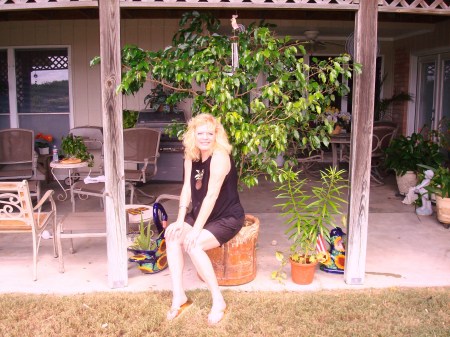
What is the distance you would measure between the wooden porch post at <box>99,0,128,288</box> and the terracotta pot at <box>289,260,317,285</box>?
1233 mm

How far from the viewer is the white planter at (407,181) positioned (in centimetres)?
646

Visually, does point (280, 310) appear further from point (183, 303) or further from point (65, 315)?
point (65, 315)

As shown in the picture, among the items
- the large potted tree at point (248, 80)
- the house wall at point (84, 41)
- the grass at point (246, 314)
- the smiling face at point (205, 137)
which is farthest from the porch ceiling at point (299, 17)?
the grass at point (246, 314)

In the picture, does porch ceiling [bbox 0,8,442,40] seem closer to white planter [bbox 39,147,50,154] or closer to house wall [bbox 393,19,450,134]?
house wall [bbox 393,19,450,134]

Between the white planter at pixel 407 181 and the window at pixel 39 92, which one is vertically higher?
the window at pixel 39 92

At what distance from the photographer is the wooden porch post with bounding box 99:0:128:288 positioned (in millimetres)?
3444

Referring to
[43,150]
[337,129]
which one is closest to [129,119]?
[43,150]

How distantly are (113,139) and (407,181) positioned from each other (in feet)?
14.1

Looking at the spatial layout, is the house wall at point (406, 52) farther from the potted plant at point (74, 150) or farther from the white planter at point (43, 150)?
the white planter at point (43, 150)

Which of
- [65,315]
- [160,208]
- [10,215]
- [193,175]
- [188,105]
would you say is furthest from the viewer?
[188,105]

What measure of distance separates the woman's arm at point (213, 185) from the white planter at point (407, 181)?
12.7ft

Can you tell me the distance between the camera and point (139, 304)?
3.41 meters

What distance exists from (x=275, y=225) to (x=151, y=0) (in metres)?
2.76

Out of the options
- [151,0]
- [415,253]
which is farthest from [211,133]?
[415,253]
